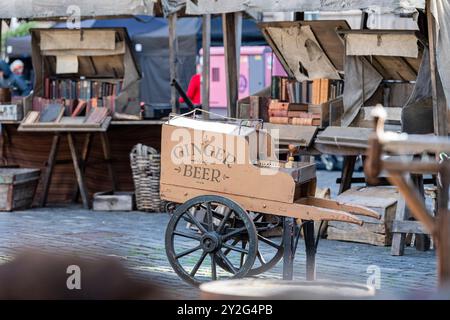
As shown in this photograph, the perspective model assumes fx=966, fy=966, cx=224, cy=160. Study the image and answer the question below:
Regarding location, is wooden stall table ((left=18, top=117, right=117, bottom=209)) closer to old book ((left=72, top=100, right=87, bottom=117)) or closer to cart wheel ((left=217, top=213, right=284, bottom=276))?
old book ((left=72, top=100, right=87, bottom=117))

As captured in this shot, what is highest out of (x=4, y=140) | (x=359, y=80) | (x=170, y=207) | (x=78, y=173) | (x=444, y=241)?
(x=359, y=80)

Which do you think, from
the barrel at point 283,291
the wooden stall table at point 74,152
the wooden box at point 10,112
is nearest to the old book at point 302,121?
the wooden stall table at point 74,152

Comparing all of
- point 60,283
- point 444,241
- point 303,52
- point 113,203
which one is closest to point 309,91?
point 303,52

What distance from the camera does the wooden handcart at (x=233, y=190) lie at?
665cm

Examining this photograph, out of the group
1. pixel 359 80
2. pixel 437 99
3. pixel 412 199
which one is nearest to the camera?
pixel 412 199

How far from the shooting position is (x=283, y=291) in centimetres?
360

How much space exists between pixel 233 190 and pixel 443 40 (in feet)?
9.73

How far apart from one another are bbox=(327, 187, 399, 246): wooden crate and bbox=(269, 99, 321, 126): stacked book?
83 centimetres

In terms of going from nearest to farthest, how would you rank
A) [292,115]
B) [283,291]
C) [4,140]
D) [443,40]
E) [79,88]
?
[283,291] → [443,40] → [292,115] → [79,88] → [4,140]

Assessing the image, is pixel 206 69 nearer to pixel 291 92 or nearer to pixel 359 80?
pixel 291 92

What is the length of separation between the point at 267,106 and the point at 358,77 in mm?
1018

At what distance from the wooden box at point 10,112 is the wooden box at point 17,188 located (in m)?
0.66

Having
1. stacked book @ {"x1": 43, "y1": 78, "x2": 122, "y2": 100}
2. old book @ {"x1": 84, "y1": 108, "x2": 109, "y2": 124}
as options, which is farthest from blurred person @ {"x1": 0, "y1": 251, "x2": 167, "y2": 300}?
stacked book @ {"x1": 43, "y1": 78, "x2": 122, "y2": 100}

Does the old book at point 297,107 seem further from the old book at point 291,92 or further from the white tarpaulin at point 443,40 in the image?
the white tarpaulin at point 443,40
